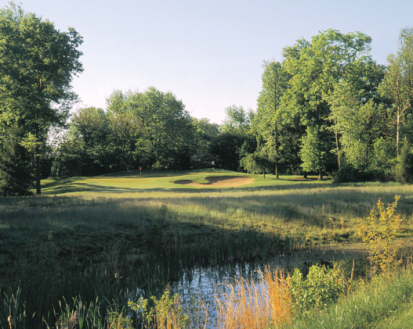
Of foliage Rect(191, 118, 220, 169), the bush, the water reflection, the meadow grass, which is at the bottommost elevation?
the water reflection

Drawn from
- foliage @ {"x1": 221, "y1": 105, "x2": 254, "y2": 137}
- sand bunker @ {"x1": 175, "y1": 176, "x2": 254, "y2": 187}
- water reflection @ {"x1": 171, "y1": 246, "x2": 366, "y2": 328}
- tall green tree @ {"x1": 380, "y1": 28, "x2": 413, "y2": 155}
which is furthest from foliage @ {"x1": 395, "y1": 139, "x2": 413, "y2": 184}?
foliage @ {"x1": 221, "y1": 105, "x2": 254, "y2": 137}

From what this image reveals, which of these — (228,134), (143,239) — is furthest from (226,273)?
(228,134)

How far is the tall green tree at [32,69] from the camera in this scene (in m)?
25.8

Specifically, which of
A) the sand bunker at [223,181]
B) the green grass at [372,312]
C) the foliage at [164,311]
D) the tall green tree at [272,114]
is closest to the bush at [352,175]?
the sand bunker at [223,181]

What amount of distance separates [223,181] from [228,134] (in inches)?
935

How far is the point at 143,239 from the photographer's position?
10.4 metres

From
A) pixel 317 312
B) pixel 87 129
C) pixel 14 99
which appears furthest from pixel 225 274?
pixel 87 129

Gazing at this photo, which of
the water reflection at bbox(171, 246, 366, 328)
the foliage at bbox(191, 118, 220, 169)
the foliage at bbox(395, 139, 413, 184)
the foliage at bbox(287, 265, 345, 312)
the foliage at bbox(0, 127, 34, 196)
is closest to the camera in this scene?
the foliage at bbox(287, 265, 345, 312)

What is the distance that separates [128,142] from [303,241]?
49620 millimetres

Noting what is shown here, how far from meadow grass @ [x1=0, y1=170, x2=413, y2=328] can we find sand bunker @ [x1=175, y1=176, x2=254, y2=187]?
19.6 meters

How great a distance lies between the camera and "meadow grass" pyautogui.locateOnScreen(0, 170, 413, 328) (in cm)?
666

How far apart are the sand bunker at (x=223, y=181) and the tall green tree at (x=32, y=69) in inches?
603

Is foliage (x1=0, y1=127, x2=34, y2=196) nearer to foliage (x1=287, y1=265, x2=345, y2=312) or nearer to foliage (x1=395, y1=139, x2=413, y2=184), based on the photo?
foliage (x1=287, y1=265, x2=345, y2=312)

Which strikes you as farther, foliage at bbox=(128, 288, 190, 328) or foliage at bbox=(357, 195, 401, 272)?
foliage at bbox=(357, 195, 401, 272)
